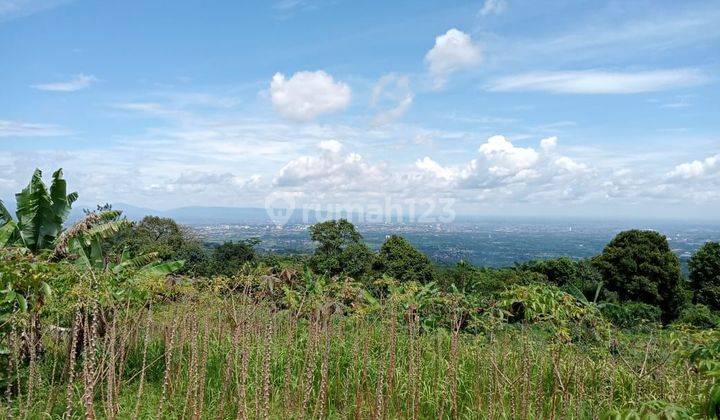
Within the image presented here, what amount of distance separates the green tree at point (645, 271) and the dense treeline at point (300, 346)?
52.9ft

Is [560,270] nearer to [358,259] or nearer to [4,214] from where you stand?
[358,259]

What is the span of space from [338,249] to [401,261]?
192 inches

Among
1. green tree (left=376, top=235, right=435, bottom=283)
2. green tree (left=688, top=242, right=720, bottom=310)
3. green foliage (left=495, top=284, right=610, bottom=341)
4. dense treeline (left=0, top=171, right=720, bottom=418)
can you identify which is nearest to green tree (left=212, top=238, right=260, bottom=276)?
green tree (left=376, top=235, right=435, bottom=283)

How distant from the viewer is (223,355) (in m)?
5.38

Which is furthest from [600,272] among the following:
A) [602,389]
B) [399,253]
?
[602,389]

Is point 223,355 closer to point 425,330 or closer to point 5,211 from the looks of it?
point 425,330

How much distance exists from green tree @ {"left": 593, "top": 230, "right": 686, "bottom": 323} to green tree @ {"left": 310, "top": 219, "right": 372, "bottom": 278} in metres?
12.7

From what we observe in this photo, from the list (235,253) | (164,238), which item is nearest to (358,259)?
(235,253)

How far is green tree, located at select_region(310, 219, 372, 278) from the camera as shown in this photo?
68.5 feet

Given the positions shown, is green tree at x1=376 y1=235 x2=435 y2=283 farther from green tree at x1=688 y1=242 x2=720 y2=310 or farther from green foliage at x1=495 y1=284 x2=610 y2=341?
green foliage at x1=495 y1=284 x2=610 y2=341

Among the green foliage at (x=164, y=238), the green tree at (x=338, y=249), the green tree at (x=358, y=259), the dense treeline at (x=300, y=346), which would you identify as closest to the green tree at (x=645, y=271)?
the green tree at (x=358, y=259)

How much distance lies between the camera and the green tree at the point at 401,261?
2056 cm

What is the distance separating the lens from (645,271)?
23.6 m

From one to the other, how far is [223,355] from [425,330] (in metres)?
2.66
